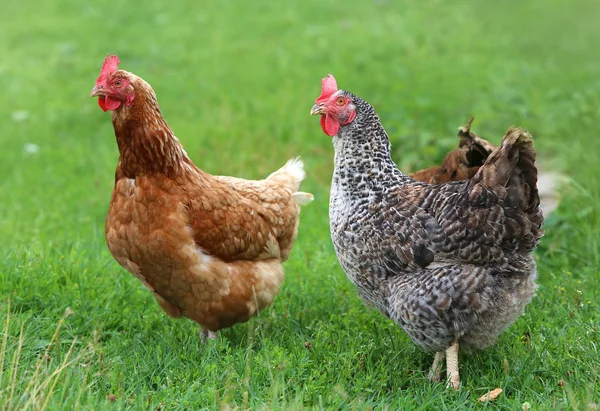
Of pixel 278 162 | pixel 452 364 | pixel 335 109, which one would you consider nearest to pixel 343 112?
pixel 335 109

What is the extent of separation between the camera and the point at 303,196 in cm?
549

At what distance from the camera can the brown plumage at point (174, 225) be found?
14.8 feet

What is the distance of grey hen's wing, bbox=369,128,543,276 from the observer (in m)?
4.05

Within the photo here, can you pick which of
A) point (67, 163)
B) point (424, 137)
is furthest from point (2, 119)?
point (424, 137)

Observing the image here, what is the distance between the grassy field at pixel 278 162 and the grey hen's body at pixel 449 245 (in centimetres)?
38

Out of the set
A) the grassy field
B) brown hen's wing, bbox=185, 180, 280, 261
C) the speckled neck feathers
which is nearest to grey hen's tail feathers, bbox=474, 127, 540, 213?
the speckled neck feathers

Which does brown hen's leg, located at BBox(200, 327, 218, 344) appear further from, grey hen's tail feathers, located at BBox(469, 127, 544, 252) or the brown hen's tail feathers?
grey hen's tail feathers, located at BBox(469, 127, 544, 252)

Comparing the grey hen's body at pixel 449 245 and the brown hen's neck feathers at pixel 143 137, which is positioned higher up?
the brown hen's neck feathers at pixel 143 137

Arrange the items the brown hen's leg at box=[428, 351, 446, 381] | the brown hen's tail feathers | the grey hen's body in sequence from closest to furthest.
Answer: the grey hen's body
the brown hen's leg at box=[428, 351, 446, 381]
the brown hen's tail feathers

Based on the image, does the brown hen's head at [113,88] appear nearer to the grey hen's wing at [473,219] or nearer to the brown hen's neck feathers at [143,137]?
the brown hen's neck feathers at [143,137]

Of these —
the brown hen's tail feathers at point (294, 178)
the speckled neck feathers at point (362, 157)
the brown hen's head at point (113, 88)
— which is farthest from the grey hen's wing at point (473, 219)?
the brown hen's head at point (113, 88)

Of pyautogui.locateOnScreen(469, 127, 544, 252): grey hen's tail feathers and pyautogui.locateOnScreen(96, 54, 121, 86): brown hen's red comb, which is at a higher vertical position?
pyautogui.locateOnScreen(96, 54, 121, 86): brown hen's red comb

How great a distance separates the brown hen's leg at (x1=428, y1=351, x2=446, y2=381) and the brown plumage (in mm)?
1144

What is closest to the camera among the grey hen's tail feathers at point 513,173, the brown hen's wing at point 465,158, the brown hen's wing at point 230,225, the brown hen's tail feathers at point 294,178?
the grey hen's tail feathers at point 513,173
